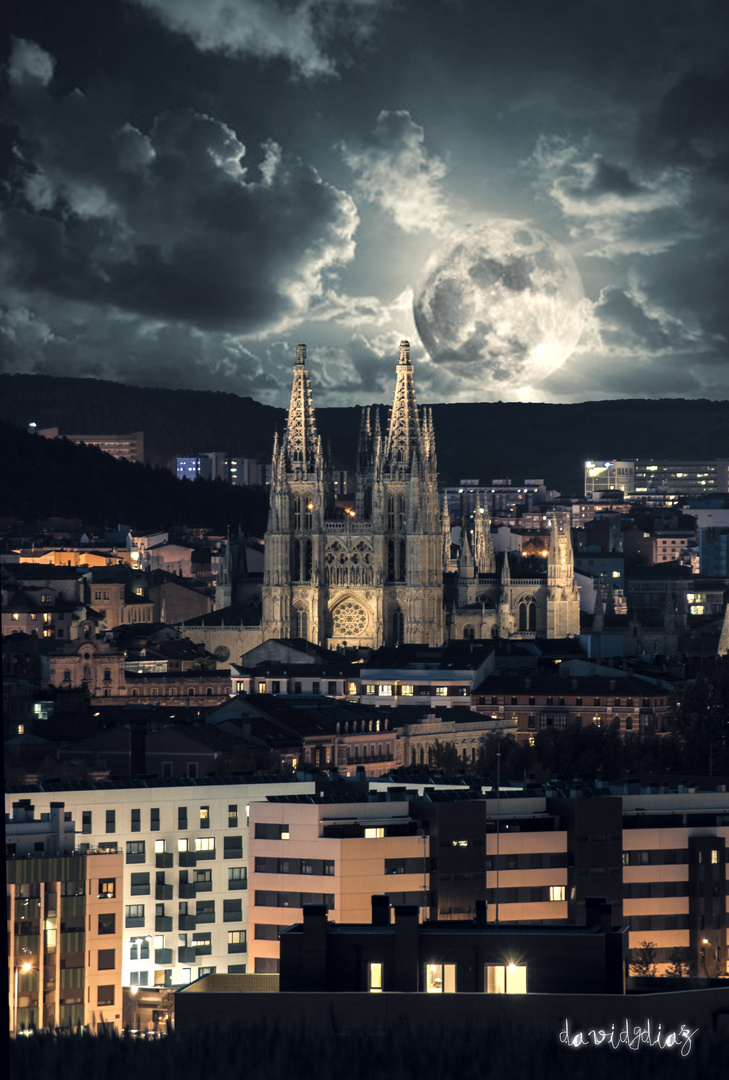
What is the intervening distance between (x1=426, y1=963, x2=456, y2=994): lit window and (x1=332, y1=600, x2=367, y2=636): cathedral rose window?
392ft

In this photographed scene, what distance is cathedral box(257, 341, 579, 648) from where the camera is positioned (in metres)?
180

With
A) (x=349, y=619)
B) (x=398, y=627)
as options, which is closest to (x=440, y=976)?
(x=398, y=627)

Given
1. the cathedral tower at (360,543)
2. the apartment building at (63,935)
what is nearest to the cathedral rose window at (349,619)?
the cathedral tower at (360,543)

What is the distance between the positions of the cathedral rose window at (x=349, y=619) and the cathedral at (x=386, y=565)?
59 millimetres

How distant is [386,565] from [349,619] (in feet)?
12.9

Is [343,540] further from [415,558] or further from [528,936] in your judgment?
[528,936]

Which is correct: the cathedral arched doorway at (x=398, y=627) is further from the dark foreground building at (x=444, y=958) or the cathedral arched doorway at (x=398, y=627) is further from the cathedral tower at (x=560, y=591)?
the dark foreground building at (x=444, y=958)

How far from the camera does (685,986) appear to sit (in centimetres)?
5975

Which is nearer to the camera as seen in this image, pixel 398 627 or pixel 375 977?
pixel 375 977

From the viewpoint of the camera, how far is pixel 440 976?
61.1 metres

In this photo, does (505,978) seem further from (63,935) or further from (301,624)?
(301,624)

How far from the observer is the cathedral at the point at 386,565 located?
17962 cm

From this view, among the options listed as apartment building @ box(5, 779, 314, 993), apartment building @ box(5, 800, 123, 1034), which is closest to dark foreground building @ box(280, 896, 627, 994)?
apartment building @ box(5, 800, 123, 1034)

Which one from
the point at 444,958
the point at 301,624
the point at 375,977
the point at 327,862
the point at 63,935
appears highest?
the point at 301,624
